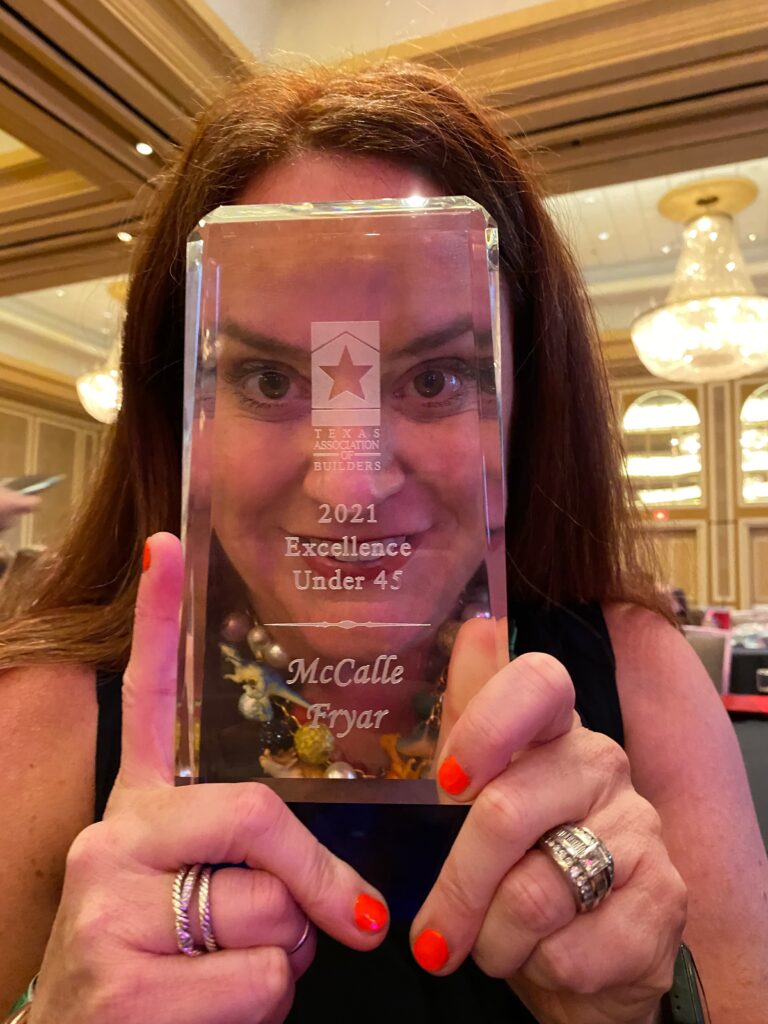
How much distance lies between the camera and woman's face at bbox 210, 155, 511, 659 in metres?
0.42

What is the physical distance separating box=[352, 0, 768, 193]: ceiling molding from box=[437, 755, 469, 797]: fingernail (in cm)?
166

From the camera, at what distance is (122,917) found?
0.35 m

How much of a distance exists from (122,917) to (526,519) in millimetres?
517

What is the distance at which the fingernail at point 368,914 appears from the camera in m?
0.36

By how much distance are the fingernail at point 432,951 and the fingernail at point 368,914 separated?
0.07 feet

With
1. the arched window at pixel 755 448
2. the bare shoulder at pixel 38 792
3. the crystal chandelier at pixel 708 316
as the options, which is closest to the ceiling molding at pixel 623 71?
the crystal chandelier at pixel 708 316

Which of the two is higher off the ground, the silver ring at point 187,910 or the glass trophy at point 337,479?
the glass trophy at point 337,479

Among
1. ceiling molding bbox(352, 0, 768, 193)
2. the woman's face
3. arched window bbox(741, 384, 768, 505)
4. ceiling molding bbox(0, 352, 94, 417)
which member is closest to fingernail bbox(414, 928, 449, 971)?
the woman's face

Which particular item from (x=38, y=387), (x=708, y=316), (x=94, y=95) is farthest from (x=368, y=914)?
(x=38, y=387)

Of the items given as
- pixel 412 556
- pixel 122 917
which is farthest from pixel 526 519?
pixel 122 917

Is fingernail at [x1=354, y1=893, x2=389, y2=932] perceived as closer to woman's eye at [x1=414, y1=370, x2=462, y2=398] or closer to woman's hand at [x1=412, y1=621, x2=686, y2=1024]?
woman's hand at [x1=412, y1=621, x2=686, y2=1024]

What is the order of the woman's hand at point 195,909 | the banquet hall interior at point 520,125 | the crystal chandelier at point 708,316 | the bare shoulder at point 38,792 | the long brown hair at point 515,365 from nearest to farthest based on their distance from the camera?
the woman's hand at point 195,909 < the bare shoulder at point 38,792 < the long brown hair at point 515,365 < the banquet hall interior at point 520,125 < the crystal chandelier at point 708,316

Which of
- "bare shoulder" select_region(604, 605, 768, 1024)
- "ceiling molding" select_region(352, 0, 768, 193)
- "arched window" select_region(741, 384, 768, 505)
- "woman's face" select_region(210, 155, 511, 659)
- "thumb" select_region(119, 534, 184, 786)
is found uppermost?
"ceiling molding" select_region(352, 0, 768, 193)

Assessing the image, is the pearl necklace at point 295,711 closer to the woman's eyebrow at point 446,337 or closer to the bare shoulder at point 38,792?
the woman's eyebrow at point 446,337
